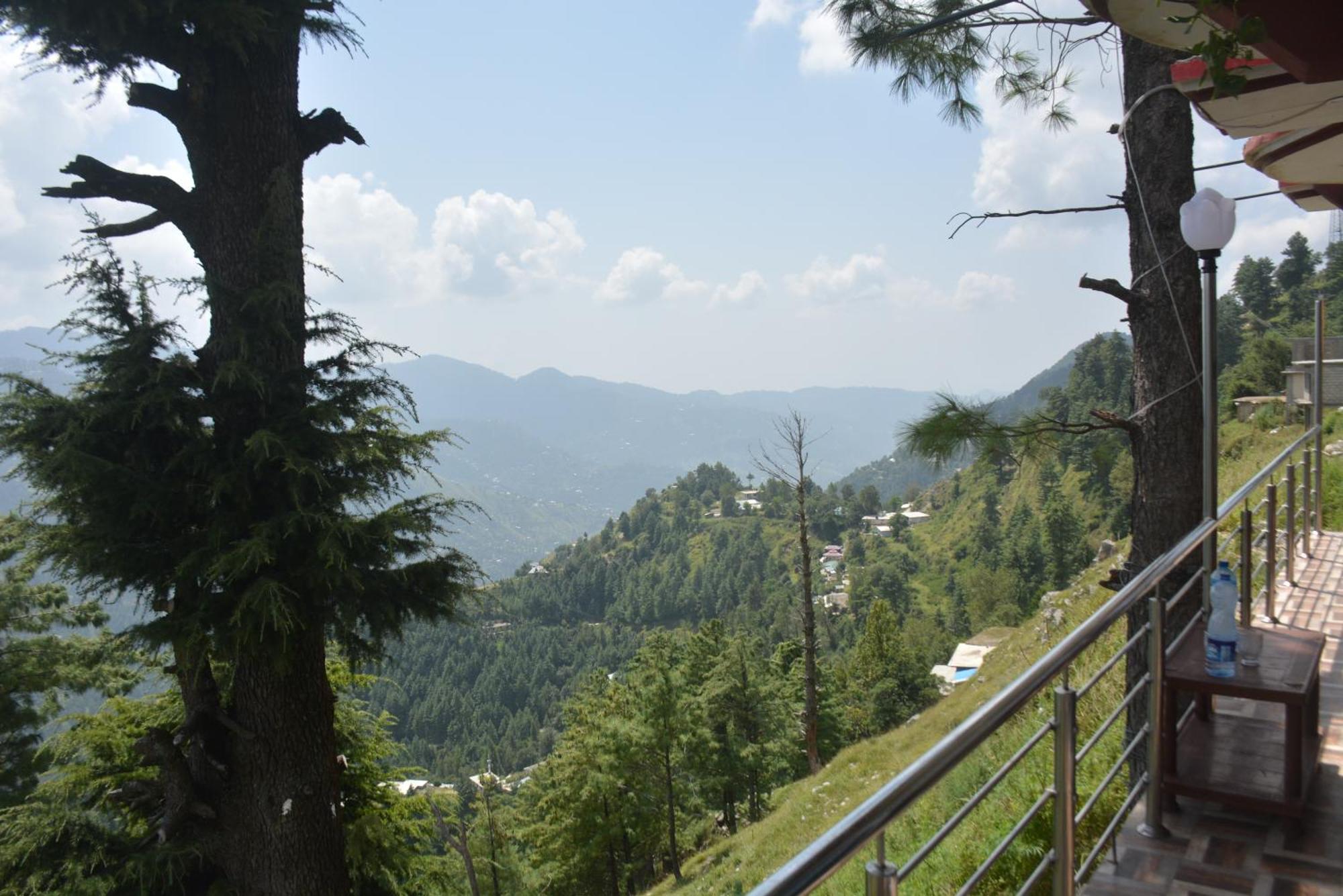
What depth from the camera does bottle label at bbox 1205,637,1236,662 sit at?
2.66 meters

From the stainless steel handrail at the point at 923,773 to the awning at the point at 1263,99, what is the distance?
1.20 metres

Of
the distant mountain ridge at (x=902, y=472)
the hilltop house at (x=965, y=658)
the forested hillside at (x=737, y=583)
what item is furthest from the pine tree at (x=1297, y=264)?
the distant mountain ridge at (x=902, y=472)

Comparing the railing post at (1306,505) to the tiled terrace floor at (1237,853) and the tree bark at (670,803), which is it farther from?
the tree bark at (670,803)

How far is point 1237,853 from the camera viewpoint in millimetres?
2561

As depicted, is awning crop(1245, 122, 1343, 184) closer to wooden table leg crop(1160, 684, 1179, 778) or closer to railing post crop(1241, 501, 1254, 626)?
railing post crop(1241, 501, 1254, 626)

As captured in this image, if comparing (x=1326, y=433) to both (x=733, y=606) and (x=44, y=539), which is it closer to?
(x=44, y=539)

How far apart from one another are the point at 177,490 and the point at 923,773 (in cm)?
502

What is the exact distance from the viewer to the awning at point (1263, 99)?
1705 mm

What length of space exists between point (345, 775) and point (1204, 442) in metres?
7.79

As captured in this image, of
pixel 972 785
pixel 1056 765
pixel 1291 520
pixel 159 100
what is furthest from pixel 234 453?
pixel 1291 520

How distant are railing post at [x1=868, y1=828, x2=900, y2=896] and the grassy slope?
2430 millimetres

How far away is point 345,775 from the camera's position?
8.07 metres

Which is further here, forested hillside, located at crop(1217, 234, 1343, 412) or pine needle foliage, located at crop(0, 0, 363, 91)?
forested hillside, located at crop(1217, 234, 1343, 412)

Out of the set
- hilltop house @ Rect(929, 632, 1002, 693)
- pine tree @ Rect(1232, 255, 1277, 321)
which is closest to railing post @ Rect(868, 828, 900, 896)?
hilltop house @ Rect(929, 632, 1002, 693)
